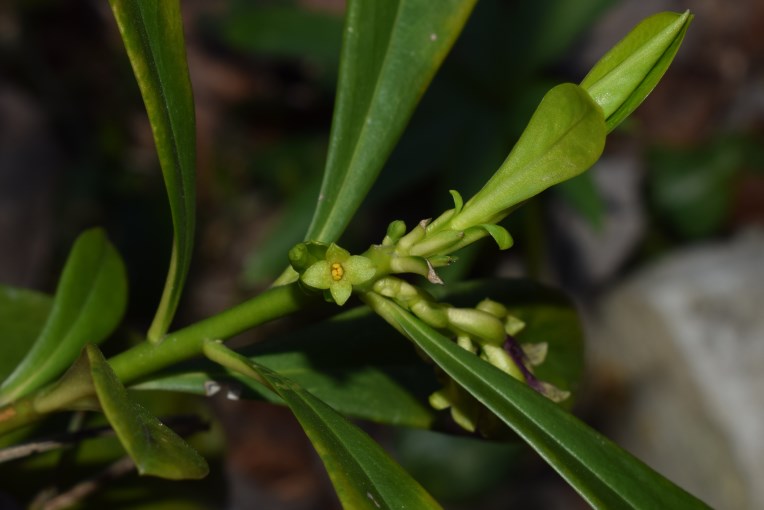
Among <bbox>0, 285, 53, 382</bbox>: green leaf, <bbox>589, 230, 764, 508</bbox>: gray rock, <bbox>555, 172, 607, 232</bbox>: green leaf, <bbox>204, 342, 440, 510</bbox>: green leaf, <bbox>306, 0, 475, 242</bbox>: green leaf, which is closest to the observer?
<bbox>204, 342, 440, 510</bbox>: green leaf

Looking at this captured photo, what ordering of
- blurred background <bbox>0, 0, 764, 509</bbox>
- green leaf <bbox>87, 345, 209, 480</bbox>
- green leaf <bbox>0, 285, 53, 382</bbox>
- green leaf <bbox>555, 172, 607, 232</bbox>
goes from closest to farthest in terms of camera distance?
1. green leaf <bbox>87, 345, 209, 480</bbox>
2. green leaf <bbox>0, 285, 53, 382</bbox>
3. green leaf <bbox>555, 172, 607, 232</bbox>
4. blurred background <bbox>0, 0, 764, 509</bbox>

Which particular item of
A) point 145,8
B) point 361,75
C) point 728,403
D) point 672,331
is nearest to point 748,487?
point 728,403

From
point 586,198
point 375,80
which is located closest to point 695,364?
point 586,198

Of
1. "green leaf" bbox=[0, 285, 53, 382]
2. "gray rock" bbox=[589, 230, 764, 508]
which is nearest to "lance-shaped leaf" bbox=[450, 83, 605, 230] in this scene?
"green leaf" bbox=[0, 285, 53, 382]

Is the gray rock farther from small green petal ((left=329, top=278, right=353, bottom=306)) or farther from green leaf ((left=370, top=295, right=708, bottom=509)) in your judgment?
small green petal ((left=329, top=278, right=353, bottom=306))

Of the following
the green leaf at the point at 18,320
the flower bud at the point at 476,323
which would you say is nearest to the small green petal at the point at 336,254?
the flower bud at the point at 476,323

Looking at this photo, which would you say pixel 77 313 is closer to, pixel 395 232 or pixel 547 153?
pixel 395 232
